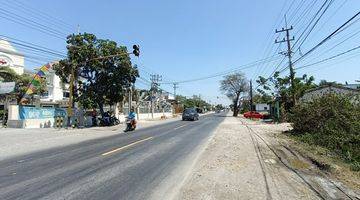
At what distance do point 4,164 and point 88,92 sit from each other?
937 inches

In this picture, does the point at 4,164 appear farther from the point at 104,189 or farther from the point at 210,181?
the point at 210,181

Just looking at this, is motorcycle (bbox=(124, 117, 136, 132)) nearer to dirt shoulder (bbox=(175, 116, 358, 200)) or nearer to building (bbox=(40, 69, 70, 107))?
dirt shoulder (bbox=(175, 116, 358, 200))

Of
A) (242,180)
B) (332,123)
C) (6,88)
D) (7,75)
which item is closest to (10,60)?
(7,75)

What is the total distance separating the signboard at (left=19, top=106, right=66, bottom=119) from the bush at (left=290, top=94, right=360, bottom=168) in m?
21.0

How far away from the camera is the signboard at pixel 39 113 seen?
29453 millimetres

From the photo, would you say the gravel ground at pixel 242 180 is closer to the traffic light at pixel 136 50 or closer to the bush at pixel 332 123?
the bush at pixel 332 123

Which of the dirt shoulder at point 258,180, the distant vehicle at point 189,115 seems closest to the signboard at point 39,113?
the dirt shoulder at point 258,180

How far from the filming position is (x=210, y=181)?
9133 millimetres

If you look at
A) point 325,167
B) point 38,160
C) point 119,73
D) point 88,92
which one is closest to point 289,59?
point 119,73

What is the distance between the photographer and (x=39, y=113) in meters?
31.0

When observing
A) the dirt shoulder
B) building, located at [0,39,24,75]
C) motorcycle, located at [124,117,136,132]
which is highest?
building, located at [0,39,24,75]

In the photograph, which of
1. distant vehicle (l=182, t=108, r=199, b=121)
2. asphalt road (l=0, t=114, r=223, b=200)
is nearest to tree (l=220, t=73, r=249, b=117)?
distant vehicle (l=182, t=108, r=199, b=121)

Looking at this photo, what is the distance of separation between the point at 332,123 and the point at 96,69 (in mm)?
22466

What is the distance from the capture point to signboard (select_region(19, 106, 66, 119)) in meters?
29.5
